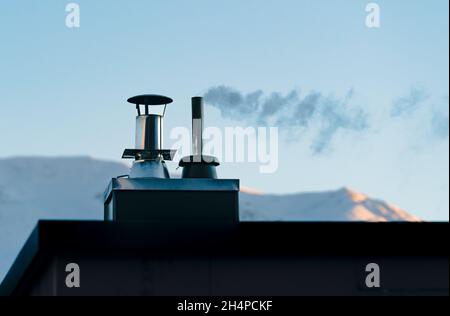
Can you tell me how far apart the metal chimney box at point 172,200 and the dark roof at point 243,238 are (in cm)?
382

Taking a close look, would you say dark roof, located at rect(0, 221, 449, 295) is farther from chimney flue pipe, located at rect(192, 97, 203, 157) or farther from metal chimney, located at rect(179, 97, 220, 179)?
chimney flue pipe, located at rect(192, 97, 203, 157)

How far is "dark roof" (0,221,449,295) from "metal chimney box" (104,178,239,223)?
12.5ft

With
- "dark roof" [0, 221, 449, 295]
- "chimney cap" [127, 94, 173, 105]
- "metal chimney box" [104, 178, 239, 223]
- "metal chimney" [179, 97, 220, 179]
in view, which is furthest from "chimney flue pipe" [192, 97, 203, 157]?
"dark roof" [0, 221, 449, 295]

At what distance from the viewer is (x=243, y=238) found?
11109mm

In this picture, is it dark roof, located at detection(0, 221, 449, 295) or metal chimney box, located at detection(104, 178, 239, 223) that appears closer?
dark roof, located at detection(0, 221, 449, 295)

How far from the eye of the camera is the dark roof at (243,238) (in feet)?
35.5

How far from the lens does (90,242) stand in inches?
429

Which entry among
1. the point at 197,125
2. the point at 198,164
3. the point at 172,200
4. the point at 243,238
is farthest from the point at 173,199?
the point at 243,238

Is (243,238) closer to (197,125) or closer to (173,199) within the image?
(173,199)

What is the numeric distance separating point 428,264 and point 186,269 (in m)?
2.92

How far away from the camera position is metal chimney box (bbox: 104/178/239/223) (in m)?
15.2
